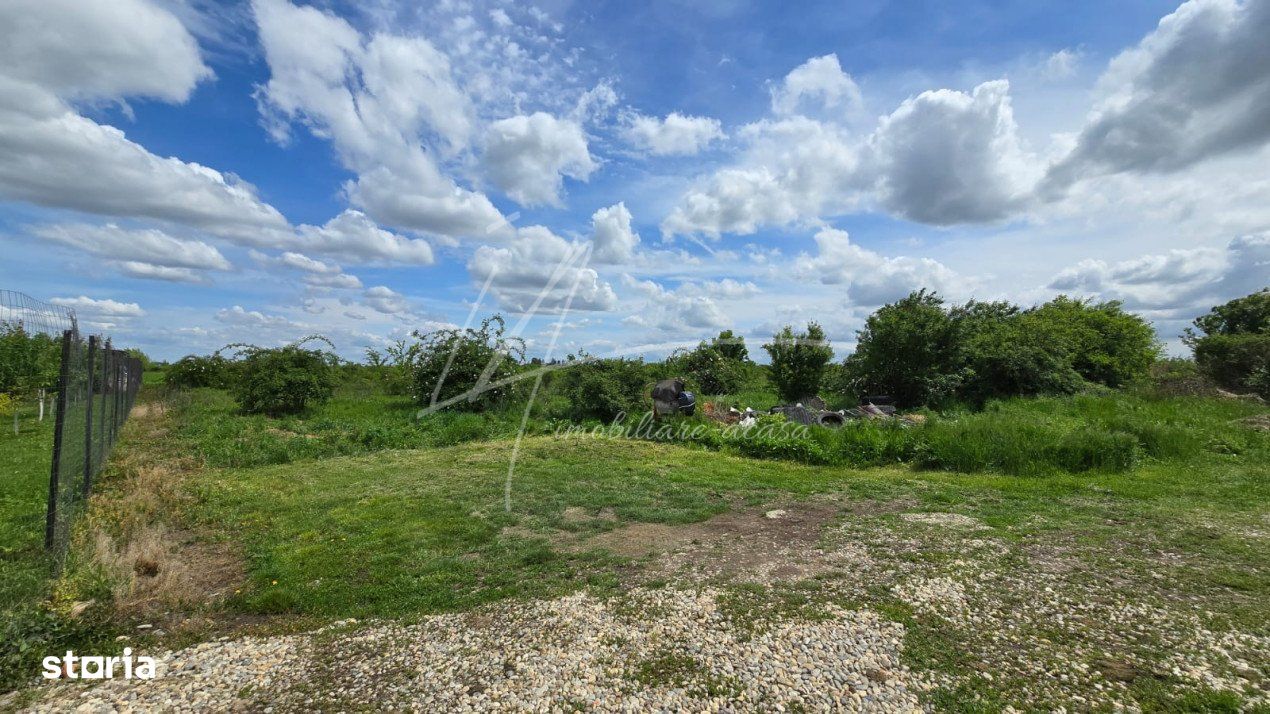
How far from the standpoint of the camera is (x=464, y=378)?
18.4 metres

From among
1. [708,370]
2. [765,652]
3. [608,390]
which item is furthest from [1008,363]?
[765,652]

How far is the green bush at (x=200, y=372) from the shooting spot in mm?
26125

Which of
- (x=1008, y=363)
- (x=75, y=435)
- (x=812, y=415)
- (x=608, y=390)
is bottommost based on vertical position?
(x=812, y=415)

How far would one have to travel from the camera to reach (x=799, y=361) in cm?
2045

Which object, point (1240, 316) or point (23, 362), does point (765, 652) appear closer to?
point (23, 362)

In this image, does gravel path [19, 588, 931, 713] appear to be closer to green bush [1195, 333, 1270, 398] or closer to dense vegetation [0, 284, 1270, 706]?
dense vegetation [0, 284, 1270, 706]

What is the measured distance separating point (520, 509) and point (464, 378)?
37.5ft

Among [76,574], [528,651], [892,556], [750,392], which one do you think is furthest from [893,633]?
[750,392]

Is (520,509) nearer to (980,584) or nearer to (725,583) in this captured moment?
(725,583)

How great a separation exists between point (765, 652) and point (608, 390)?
12.3 meters

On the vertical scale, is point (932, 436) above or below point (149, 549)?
above

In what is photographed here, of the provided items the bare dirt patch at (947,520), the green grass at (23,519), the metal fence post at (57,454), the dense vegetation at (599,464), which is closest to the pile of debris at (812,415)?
the dense vegetation at (599,464)

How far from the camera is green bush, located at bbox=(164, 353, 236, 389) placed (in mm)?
26125

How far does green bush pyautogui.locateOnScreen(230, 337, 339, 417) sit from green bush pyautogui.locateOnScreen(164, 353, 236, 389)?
9.85m
